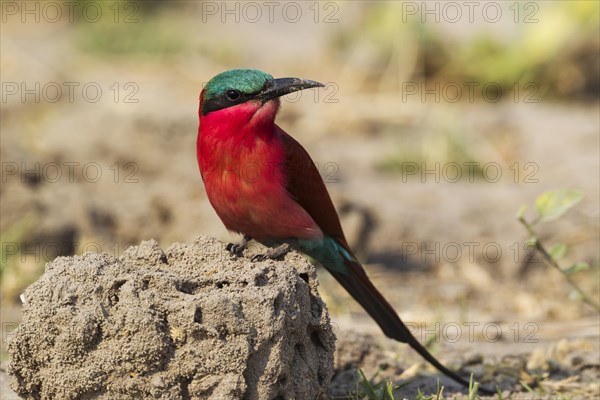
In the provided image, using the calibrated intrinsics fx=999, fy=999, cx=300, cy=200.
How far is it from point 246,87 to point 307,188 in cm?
48

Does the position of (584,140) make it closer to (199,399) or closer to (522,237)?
(522,237)

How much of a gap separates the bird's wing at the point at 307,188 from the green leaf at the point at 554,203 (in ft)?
2.75

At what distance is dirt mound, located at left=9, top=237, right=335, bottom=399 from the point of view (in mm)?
2939

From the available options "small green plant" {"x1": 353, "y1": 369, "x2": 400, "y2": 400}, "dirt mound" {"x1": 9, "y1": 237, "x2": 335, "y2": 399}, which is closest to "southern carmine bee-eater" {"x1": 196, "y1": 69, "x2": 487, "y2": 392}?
"small green plant" {"x1": 353, "y1": 369, "x2": 400, "y2": 400}

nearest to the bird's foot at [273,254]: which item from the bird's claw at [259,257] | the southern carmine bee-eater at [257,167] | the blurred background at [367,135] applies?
the bird's claw at [259,257]

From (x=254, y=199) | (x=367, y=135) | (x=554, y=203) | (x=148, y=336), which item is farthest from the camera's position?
(x=367, y=135)

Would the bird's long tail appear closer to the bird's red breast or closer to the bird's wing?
the bird's wing

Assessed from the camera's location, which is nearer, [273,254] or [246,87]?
[273,254]

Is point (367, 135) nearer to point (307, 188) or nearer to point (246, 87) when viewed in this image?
point (307, 188)

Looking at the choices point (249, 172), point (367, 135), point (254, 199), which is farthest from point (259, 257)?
point (367, 135)

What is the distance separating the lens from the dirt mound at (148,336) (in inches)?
116

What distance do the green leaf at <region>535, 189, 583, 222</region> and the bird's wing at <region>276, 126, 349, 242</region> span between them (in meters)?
0.84

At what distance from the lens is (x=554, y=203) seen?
414cm

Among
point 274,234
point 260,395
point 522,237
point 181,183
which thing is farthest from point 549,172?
point 260,395
